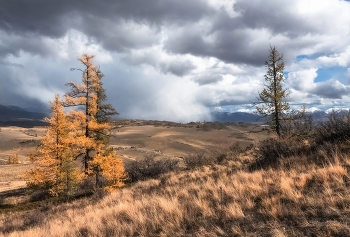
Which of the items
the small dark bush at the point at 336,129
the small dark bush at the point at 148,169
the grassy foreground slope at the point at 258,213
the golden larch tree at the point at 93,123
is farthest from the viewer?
the small dark bush at the point at 148,169

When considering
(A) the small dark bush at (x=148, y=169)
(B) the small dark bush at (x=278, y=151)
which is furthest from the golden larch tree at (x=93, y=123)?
(B) the small dark bush at (x=278, y=151)

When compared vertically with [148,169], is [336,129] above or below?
above

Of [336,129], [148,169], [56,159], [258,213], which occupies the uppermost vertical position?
[336,129]

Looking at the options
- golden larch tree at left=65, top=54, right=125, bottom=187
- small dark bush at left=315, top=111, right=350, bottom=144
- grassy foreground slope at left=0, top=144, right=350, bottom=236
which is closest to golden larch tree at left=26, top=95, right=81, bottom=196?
golden larch tree at left=65, top=54, right=125, bottom=187

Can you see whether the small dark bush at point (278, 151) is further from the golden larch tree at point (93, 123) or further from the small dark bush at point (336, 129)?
the golden larch tree at point (93, 123)

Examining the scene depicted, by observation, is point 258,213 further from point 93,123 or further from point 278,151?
point 93,123

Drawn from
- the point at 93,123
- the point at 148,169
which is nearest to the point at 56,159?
the point at 93,123

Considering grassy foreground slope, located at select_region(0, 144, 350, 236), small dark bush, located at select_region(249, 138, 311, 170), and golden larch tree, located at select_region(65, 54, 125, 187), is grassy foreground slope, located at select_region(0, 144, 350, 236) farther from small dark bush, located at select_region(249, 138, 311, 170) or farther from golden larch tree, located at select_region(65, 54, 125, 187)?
golden larch tree, located at select_region(65, 54, 125, 187)

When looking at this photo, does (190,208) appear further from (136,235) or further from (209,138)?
(209,138)

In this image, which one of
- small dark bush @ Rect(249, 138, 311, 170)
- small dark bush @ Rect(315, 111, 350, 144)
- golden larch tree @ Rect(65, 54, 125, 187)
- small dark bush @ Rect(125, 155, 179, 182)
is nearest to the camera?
small dark bush @ Rect(315, 111, 350, 144)

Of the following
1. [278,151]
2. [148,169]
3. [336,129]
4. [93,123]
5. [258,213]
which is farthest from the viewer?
[148,169]

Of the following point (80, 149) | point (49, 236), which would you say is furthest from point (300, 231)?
point (80, 149)

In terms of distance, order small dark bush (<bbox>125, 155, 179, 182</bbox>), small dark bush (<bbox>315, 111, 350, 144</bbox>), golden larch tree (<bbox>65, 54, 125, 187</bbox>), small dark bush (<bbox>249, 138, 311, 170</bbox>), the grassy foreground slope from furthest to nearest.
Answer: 1. small dark bush (<bbox>125, 155, 179, 182</bbox>)
2. golden larch tree (<bbox>65, 54, 125, 187</bbox>)
3. small dark bush (<bbox>249, 138, 311, 170</bbox>)
4. small dark bush (<bbox>315, 111, 350, 144</bbox>)
5. the grassy foreground slope

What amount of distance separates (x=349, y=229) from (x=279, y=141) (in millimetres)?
10607
